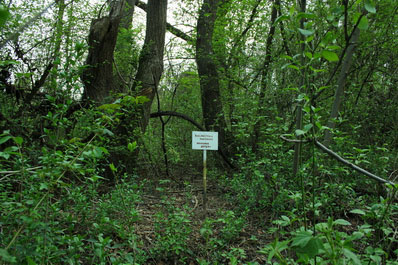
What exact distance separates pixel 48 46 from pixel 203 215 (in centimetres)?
358

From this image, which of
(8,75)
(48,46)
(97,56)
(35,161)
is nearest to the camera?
(35,161)

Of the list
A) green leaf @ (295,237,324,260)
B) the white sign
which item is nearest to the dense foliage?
green leaf @ (295,237,324,260)

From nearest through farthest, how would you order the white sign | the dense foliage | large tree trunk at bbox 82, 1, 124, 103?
the dense foliage
the white sign
large tree trunk at bbox 82, 1, 124, 103

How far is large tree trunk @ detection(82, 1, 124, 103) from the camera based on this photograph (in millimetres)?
4693

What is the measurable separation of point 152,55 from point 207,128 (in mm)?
2243

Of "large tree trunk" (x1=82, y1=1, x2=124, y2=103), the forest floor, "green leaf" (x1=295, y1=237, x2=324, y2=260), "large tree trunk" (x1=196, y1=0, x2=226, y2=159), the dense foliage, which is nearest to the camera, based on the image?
"green leaf" (x1=295, y1=237, x2=324, y2=260)

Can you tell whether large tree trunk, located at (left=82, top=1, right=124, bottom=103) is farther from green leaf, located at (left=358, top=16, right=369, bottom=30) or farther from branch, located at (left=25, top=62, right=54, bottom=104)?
green leaf, located at (left=358, top=16, right=369, bottom=30)

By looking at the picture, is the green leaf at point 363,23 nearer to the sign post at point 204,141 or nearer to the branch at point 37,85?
the sign post at point 204,141

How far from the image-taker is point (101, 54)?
4801 millimetres

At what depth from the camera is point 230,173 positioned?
245 inches

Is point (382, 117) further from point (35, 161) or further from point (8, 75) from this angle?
point (8, 75)

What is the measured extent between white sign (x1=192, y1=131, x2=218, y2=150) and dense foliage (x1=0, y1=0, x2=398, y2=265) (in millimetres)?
473

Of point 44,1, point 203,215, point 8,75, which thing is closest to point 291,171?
point 203,215

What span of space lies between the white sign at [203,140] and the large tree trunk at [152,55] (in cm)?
173
